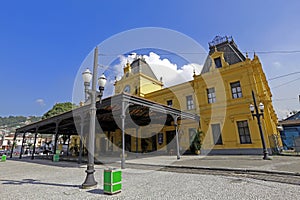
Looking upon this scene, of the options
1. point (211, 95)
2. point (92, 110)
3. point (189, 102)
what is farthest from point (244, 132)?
point (92, 110)

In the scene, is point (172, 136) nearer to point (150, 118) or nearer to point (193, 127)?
point (193, 127)

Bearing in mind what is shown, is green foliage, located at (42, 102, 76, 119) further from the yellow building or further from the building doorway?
the building doorway

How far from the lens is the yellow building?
46.0ft

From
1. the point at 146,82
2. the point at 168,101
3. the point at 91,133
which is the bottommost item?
the point at 91,133

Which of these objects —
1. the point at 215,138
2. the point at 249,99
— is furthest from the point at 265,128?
the point at 215,138

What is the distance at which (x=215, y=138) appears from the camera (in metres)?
15.4

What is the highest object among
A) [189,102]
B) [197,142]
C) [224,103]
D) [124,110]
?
[189,102]

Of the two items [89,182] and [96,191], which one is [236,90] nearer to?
[89,182]

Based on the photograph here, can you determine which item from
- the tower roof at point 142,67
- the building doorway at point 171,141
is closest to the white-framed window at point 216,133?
the building doorway at point 171,141

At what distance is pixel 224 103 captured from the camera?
1532cm

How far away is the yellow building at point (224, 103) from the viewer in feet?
46.0

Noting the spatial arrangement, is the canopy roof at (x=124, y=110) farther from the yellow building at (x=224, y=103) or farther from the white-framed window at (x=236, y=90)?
the white-framed window at (x=236, y=90)

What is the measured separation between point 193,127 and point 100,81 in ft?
41.7

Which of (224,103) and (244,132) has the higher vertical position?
(224,103)
